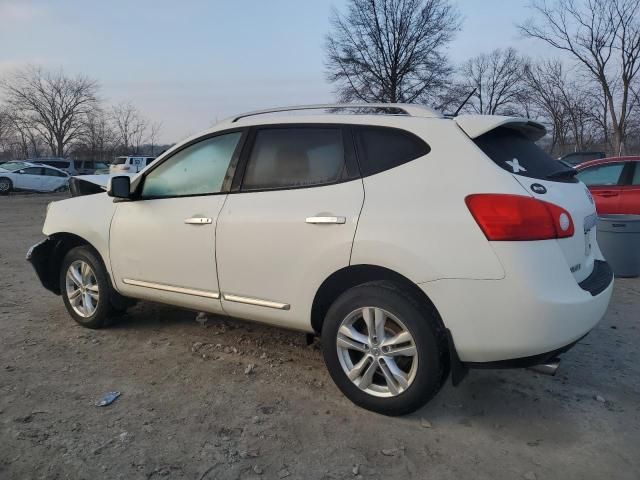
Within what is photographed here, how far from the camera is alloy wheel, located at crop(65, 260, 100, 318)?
448cm

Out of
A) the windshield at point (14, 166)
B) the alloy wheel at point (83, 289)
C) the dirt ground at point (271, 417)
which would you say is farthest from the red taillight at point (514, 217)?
the windshield at point (14, 166)

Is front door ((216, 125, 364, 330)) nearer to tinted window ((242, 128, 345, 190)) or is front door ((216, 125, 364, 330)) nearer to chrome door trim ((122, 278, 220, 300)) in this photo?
tinted window ((242, 128, 345, 190))

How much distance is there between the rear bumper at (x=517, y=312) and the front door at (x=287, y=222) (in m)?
0.67

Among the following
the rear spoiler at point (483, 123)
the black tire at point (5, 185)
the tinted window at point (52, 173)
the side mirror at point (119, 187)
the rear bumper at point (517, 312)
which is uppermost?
the rear spoiler at point (483, 123)

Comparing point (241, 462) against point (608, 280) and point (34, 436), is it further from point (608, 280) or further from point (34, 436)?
point (608, 280)

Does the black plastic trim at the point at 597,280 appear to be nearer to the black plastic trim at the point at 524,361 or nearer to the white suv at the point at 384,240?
the white suv at the point at 384,240

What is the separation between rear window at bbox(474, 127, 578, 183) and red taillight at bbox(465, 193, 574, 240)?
25 cm

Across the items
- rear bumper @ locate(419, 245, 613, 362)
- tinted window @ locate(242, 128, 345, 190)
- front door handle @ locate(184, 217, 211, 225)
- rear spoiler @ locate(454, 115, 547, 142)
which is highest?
rear spoiler @ locate(454, 115, 547, 142)

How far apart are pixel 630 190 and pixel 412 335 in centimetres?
668

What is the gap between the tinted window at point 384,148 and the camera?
2.95 m

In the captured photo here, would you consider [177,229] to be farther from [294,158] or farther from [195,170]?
[294,158]

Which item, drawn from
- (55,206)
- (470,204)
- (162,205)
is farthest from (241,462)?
(55,206)

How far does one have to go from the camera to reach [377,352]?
2949 millimetres

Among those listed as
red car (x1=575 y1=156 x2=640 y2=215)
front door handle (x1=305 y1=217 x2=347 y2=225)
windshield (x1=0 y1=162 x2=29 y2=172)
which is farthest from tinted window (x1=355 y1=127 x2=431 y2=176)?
windshield (x1=0 y1=162 x2=29 y2=172)
